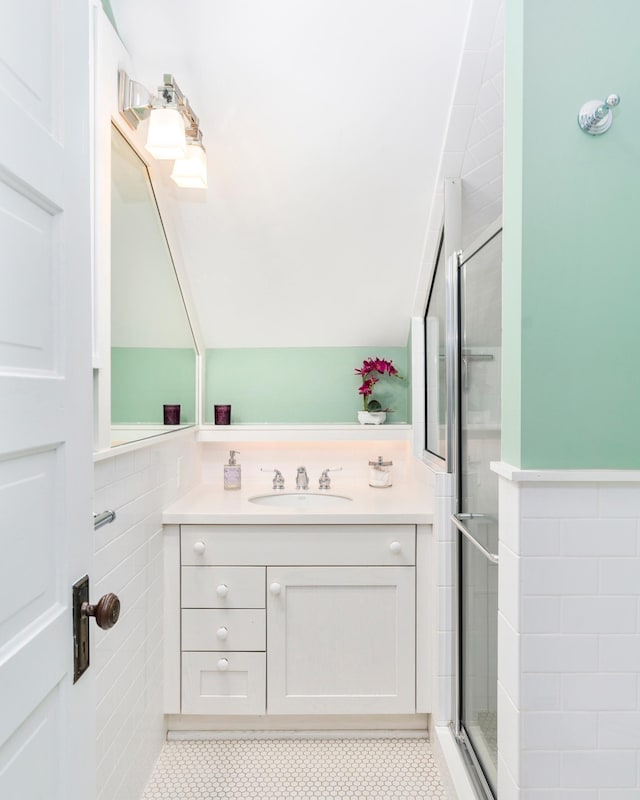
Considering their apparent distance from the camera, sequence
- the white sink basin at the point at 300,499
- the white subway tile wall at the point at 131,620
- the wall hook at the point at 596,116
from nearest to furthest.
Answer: the wall hook at the point at 596,116 < the white subway tile wall at the point at 131,620 < the white sink basin at the point at 300,499

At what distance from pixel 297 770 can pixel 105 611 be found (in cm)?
140

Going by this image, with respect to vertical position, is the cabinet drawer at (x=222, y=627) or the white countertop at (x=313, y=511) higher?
the white countertop at (x=313, y=511)

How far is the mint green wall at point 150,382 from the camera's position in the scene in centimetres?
151

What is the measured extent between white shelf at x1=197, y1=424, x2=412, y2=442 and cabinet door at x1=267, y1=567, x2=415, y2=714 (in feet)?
2.15

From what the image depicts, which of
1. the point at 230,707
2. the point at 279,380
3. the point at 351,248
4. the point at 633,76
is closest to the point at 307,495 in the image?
the point at 279,380

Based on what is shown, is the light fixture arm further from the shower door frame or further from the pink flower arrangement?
the pink flower arrangement

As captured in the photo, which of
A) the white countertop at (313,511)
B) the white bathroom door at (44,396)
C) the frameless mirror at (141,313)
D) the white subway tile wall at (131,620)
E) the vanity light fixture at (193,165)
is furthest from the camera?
the white countertop at (313,511)

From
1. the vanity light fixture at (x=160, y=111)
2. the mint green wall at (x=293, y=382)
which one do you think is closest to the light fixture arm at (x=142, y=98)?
the vanity light fixture at (x=160, y=111)

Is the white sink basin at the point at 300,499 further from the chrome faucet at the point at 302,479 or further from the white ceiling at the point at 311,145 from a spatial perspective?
the white ceiling at the point at 311,145

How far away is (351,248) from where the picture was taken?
2.09 m

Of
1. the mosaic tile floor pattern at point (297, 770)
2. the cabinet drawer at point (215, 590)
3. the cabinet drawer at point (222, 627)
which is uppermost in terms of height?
the cabinet drawer at point (215, 590)

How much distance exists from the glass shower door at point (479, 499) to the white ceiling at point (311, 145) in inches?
18.1

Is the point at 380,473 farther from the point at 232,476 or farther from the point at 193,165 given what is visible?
the point at 193,165

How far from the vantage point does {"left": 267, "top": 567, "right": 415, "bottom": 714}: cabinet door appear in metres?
1.90
